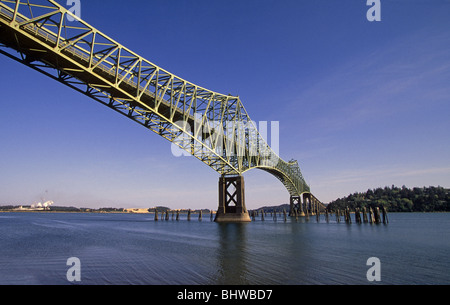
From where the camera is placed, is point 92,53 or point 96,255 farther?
point 92,53

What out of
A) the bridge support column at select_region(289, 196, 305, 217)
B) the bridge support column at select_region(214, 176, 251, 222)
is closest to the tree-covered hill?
the bridge support column at select_region(289, 196, 305, 217)

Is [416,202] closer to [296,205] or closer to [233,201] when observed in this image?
[296,205]

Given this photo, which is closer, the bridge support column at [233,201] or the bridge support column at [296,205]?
the bridge support column at [233,201]

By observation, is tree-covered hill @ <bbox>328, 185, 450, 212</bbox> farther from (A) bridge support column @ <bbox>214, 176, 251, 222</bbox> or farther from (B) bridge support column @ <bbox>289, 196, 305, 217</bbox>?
(A) bridge support column @ <bbox>214, 176, 251, 222</bbox>

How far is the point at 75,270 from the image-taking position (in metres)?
11.3

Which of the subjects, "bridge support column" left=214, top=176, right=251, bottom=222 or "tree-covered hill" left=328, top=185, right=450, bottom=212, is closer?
"bridge support column" left=214, top=176, right=251, bottom=222

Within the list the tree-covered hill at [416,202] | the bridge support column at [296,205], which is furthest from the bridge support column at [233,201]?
the tree-covered hill at [416,202]

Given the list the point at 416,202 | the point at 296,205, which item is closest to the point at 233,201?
the point at 296,205

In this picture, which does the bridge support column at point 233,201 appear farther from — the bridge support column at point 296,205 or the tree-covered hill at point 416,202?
the tree-covered hill at point 416,202

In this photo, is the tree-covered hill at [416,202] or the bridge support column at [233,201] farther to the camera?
the tree-covered hill at [416,202]

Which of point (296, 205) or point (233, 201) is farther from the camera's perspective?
point (296, 205)
